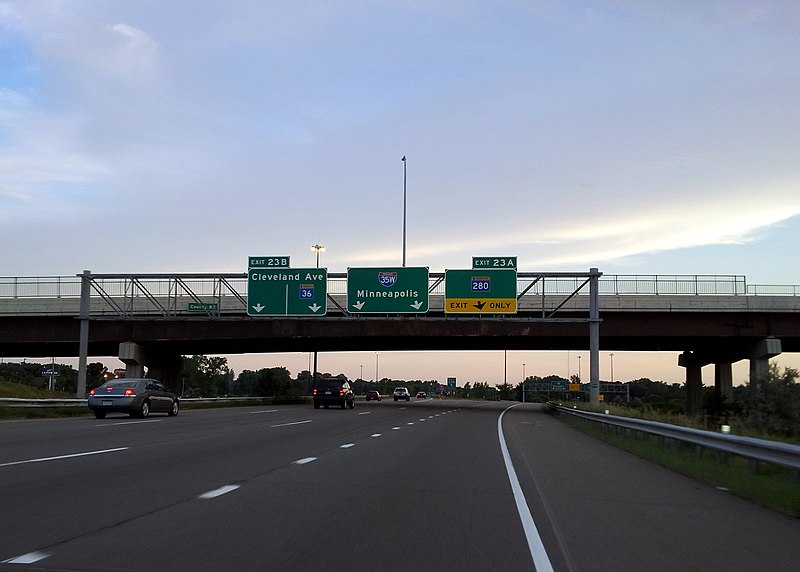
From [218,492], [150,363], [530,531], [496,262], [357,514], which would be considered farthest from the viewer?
[150,363]

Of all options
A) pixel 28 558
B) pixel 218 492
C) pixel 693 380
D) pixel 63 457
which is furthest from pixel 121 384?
pixel 693 380

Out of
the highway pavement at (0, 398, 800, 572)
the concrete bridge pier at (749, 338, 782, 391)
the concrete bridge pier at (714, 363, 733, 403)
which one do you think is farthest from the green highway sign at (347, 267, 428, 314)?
the highway pavement at (0, 398, 800, 572)

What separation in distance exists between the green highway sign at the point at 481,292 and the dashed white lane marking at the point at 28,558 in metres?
39.1

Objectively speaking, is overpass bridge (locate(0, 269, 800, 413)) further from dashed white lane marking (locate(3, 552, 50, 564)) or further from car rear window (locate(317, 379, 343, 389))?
dashed white lane marking (locate(3, 552, 50, 564))

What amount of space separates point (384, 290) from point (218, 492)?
35.7 metres

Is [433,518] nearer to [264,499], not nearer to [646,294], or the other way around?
[264,499]

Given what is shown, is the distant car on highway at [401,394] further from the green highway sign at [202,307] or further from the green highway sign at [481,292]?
the green highway sign at [481,292]

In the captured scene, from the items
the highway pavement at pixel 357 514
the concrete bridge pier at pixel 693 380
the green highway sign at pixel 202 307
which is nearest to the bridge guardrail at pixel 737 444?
the highway pavement at pixel 357 514

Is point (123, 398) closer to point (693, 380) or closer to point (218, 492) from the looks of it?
point (218, 492)

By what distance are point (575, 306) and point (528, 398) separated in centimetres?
14016

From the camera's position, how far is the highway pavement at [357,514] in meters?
7.05

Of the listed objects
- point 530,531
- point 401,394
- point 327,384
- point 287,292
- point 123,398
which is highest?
point 287,292

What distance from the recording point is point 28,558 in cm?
656

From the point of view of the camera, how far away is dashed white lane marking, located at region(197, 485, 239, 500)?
1012 cm
